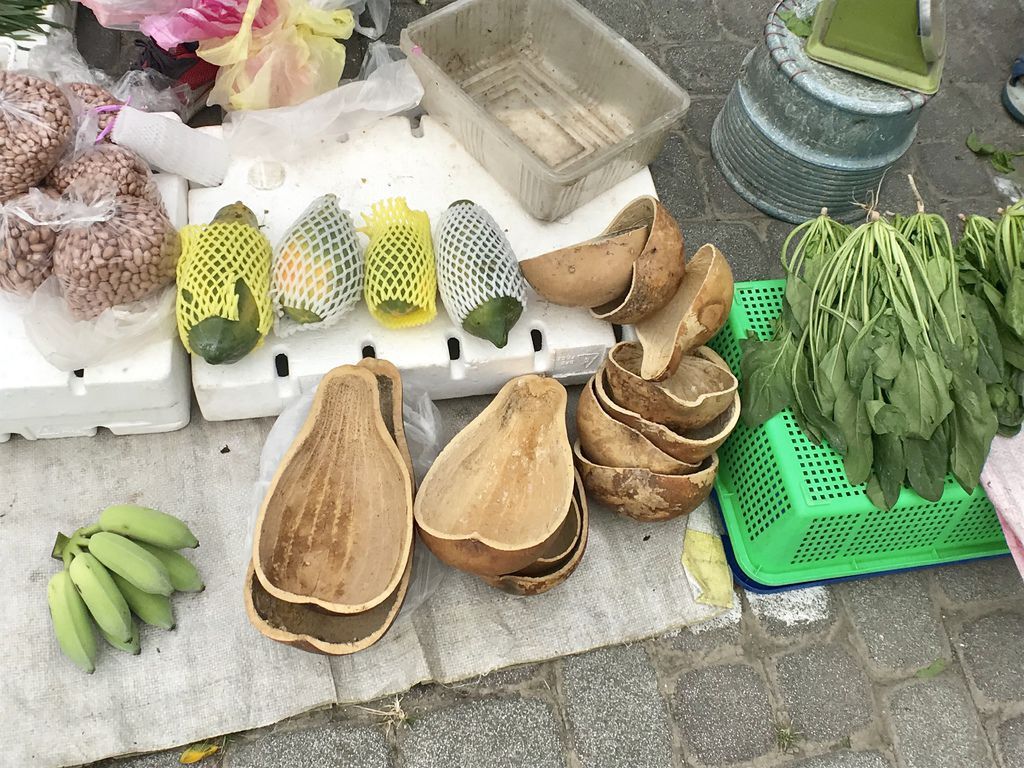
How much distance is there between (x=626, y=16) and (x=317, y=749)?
2.73 meters

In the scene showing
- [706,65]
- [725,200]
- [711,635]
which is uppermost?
[706,65]

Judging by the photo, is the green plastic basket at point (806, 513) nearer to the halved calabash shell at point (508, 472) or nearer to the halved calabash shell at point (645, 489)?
the halved calabash shell at point (645, 489)

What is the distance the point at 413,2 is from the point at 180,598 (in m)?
2.26

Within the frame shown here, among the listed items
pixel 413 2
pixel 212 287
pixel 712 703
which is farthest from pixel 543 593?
pixel 413 2

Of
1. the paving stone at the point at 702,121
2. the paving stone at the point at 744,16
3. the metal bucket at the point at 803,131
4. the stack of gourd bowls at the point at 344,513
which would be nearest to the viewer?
the stack of gourd bowls at the point at 344,513

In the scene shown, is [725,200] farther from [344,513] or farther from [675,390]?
[344,513]

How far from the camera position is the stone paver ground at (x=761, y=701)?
1.83 metres

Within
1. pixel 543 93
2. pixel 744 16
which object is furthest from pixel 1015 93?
pixel 543 93

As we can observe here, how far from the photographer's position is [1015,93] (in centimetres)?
300

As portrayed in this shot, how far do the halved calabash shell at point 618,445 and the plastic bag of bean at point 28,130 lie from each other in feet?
4.48

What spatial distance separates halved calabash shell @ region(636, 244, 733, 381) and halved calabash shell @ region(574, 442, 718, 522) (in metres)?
0.24

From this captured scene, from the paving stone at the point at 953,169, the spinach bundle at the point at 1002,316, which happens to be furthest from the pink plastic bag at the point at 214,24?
the paving stone at the point at 953,169

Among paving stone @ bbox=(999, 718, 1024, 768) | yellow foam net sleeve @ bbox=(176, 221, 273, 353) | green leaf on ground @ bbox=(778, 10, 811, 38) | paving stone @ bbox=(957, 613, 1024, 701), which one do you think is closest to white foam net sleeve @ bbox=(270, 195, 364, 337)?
yellow foam net sleeve @ bbox=(176, 221, 273, 353)

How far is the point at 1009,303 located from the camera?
73.5 inches
